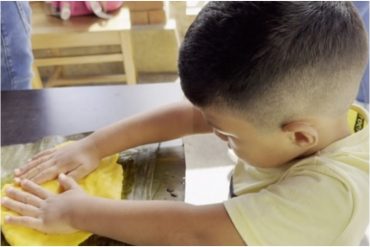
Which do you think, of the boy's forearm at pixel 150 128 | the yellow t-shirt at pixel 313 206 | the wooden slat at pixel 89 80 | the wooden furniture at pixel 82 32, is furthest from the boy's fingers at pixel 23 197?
the wooden slat at pixel 89 80

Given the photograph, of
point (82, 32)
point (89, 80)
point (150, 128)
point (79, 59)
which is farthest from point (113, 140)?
point (89, 80)

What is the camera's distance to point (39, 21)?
1.78 m

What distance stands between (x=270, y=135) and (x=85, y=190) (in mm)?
303

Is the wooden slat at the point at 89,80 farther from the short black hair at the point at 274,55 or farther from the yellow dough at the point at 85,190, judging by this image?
the short black hair at the point at 274,55

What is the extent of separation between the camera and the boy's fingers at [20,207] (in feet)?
1.99

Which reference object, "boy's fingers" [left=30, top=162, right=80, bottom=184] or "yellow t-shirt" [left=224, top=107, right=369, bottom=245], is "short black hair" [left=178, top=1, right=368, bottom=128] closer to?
"yellow t-shirt" [left=224, top=107, right=369, bottom=245]

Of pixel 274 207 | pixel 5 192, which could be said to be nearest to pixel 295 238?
pixel 274 207

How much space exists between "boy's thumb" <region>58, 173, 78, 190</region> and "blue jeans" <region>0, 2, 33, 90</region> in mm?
415

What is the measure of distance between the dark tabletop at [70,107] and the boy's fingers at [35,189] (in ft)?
0.42

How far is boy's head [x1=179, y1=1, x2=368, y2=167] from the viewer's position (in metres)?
0.44

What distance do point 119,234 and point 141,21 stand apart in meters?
1.52

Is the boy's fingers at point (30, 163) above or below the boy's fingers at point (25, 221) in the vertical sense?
above

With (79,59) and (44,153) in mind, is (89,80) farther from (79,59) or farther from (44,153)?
(44,153)

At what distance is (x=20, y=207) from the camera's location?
618 mm
